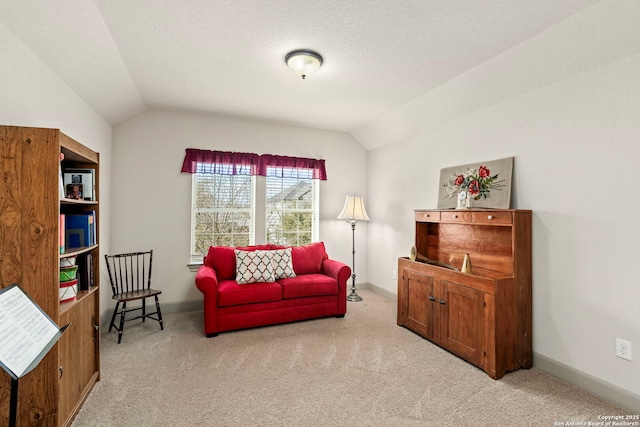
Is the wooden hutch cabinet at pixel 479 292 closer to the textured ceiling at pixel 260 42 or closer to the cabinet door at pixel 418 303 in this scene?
the cabinet door at pixel 418 303

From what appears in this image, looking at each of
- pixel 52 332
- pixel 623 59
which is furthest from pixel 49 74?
pixel 623 59

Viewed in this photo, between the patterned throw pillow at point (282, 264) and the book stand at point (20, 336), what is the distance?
246cm

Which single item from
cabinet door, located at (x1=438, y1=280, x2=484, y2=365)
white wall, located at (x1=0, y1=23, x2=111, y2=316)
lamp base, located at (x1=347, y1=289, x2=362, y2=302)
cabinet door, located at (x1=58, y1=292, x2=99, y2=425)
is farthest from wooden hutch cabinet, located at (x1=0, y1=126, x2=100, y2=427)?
lamp base, located at (x1=347, y1=289, x2=362, y2=302)

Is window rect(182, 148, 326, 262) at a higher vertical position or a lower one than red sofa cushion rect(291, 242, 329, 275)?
higher

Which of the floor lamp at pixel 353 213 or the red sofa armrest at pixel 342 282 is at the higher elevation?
the floor lamp at pixel 353 213

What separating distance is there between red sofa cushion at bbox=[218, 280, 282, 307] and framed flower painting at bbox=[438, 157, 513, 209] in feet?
7.25

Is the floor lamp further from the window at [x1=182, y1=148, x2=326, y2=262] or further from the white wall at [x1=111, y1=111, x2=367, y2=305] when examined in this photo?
the white wall at [x1=111, y1=111, x2=367, y2=305]

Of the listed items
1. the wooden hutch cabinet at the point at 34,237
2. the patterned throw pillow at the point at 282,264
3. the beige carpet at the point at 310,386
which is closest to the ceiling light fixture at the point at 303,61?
the wooden hutch cabinet at the point at 34,237

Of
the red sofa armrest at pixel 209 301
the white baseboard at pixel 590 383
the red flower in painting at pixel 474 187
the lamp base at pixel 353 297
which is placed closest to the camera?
the white baseboard at pixel 590 383

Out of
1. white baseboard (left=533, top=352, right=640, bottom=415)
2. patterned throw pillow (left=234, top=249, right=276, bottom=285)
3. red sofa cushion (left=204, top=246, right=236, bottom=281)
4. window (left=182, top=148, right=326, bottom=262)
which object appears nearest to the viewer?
white baseboard (left=533, top=352, right=640, bottom=415)

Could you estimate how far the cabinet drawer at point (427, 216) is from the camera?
3.37 meters

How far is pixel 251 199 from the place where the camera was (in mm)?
4605

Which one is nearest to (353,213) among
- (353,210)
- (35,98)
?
(353,210)

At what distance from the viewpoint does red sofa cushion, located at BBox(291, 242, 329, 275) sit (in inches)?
164
